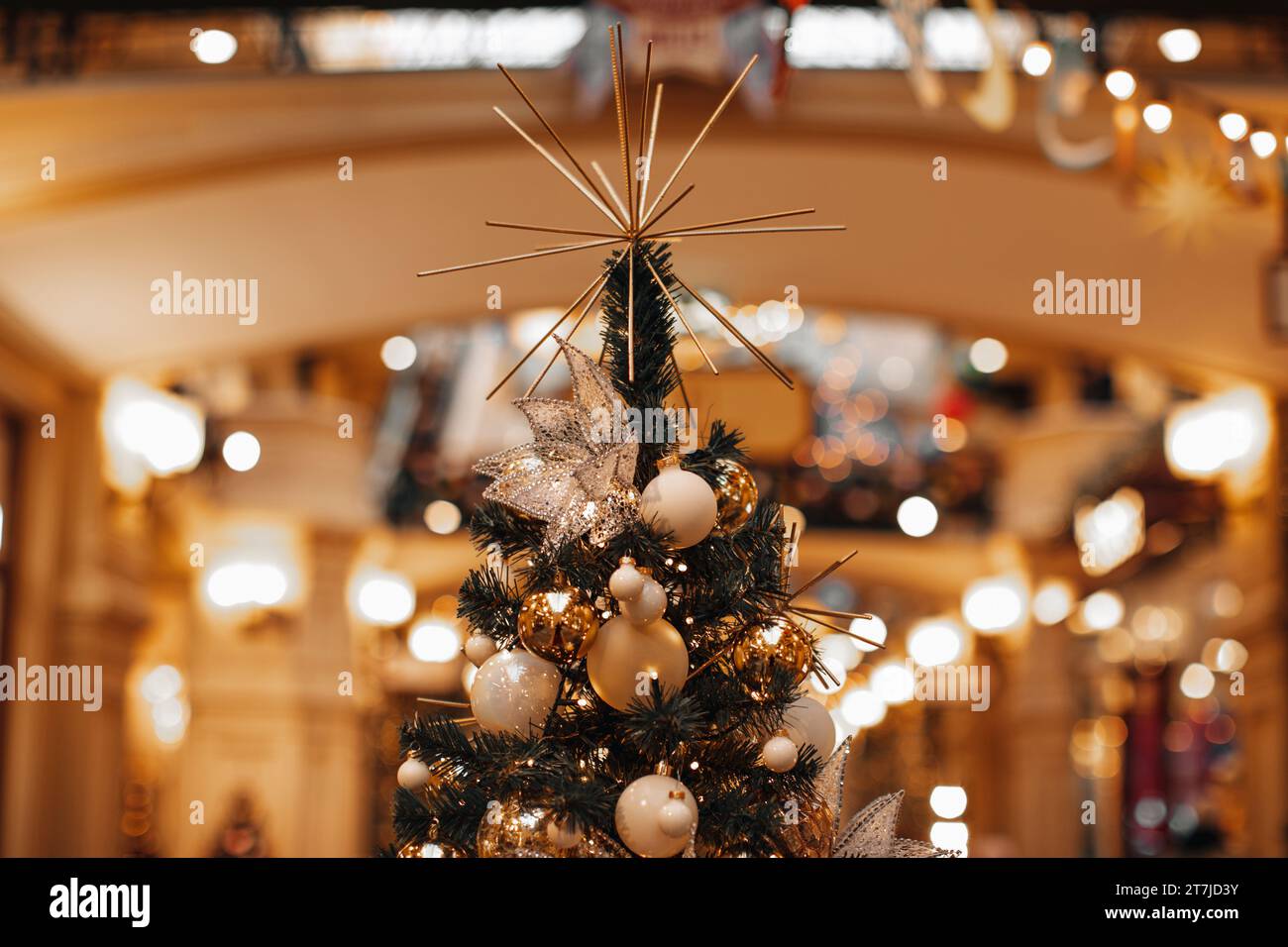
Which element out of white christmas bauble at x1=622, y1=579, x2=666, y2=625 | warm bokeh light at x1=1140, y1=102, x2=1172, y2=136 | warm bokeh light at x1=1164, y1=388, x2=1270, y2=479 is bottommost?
white christmas bauble at x1=622, y1=579, x2=666, y2=625

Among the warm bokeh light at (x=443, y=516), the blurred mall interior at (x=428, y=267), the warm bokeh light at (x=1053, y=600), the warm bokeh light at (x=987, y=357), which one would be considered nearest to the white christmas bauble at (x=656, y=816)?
the blurred mall interior at (x=428, y=267)

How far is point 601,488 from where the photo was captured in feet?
5.85

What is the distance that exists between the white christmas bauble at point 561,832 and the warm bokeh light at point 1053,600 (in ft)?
33.7

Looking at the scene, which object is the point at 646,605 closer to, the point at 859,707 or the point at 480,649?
the point at 480,649

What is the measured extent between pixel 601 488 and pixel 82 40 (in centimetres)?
533

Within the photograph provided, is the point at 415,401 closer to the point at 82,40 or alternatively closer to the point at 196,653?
the point at 196,653

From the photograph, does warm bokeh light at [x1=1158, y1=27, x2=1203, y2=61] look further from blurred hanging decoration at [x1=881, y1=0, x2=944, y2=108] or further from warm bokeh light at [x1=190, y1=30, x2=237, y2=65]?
warm bokeh light at [x1=190, y1=30, x2=237, y2=65]

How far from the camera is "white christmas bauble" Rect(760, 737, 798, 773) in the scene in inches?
66.7

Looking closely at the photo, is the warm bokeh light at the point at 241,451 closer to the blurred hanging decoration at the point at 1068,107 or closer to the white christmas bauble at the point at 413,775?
the blurred hanging decoration at the point at 1068,107

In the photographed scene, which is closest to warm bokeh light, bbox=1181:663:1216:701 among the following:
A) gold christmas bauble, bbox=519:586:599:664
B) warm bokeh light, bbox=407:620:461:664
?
warm bokeh light, bbox=407:620:461:664

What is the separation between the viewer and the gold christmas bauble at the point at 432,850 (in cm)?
172

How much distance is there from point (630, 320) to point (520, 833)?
0.68m

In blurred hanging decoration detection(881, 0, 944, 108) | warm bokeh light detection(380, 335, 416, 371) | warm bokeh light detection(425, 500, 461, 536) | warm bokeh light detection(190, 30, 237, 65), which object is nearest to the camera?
blurred hanging decoration detection(881, 0, 944, 108)

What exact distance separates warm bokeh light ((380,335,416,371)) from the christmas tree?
9649mm
